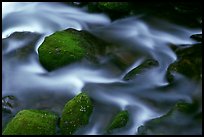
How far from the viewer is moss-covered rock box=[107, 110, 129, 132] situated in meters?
8.68

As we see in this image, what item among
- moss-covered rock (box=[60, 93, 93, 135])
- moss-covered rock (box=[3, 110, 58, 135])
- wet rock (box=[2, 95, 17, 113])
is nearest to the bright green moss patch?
wet rock (box=[2, 95, 17, 113])

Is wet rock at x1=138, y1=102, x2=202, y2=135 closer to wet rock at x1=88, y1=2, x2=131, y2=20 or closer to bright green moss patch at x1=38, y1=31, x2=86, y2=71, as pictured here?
bright green moss patch at x1=38, y1=31, x2=86, y2=71

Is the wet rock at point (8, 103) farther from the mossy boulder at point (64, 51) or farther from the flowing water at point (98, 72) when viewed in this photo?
the mossy boulder at point (64, 51)

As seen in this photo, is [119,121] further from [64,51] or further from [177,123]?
[64,51]

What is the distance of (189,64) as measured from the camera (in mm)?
10164

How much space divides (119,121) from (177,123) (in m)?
1.28

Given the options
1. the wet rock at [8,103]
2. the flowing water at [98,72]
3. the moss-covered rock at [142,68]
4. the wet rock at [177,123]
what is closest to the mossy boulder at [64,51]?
the flowing water at [98,72]

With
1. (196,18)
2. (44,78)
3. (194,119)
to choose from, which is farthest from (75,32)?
(194,119)

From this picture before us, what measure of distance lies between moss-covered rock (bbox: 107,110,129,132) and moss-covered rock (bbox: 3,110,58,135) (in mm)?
1250

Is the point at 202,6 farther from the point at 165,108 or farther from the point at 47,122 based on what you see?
the point at 47,122

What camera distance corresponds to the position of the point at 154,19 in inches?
511

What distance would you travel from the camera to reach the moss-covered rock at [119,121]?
8680 millimetres

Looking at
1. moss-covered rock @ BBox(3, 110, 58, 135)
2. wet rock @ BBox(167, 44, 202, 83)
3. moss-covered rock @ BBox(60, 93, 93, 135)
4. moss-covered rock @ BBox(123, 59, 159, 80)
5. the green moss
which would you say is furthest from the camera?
the green moss

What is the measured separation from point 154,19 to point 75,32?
279cm
